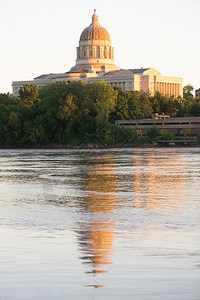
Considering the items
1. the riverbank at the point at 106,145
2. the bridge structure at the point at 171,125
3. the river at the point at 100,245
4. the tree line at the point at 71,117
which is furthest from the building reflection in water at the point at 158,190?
the bridge structure at the point at 171,125

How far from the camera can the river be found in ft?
35.1

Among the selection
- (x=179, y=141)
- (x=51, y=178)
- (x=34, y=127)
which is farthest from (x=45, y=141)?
(x=51, y=178)

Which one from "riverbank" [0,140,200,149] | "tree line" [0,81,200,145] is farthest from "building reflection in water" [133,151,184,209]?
"tree line" [0,81,200,145]

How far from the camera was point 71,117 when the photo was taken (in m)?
116

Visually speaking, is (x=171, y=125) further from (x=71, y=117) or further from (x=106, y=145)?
(x=71, y=117)

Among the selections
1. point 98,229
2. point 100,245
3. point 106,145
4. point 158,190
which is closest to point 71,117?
point 106,145

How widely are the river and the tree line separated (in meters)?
84.7

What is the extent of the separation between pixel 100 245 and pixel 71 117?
101843 mm

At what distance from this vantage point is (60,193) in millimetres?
28812

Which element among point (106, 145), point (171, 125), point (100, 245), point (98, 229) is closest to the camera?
point (100, 245)

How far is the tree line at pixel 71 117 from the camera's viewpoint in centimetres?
11356

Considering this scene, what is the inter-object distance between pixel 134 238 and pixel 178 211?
5679mm

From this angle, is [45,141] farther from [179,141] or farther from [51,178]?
[51,178]

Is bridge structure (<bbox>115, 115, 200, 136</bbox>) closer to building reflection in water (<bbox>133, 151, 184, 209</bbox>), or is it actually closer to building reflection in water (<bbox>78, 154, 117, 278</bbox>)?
building reflection in water (<bbox>133, 151, 184, 209</bbox>)
